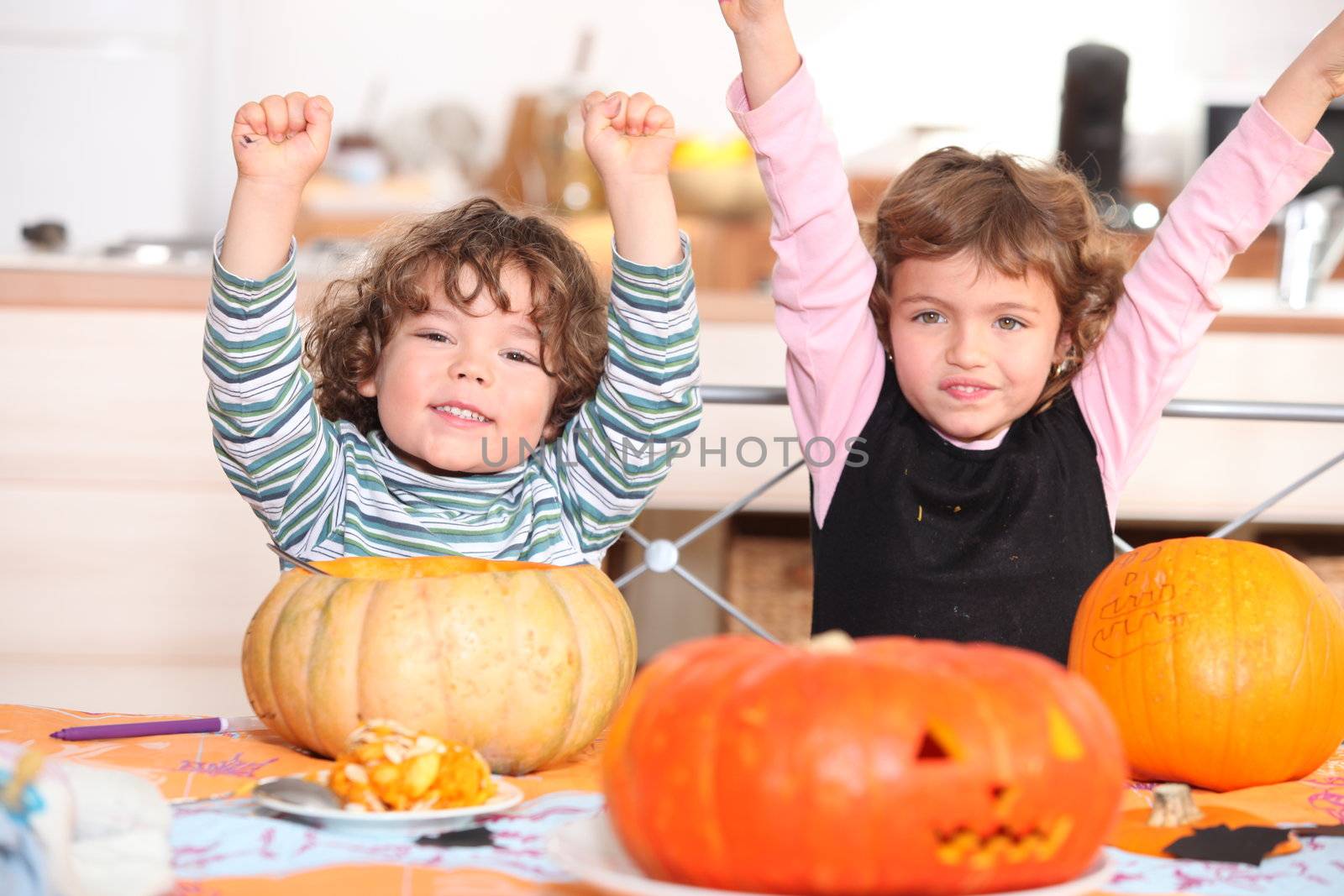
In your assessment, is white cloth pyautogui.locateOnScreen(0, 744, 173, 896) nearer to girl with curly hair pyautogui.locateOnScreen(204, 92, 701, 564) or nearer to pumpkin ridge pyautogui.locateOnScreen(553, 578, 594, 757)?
pumpkin ridge pyautogui.locateOnScreen(553, 578, 594, 757)

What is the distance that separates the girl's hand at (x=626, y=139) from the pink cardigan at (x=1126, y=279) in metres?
0.11

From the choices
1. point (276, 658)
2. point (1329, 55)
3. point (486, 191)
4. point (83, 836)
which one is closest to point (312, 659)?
point (276, 658)

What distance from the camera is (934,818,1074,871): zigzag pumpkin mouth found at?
48 centimetres

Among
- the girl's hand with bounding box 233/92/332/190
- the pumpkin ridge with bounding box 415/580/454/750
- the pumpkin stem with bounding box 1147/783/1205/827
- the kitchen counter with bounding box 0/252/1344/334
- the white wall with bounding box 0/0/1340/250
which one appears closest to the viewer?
the pumpkin stem with bounding box 1147/783/1205/827

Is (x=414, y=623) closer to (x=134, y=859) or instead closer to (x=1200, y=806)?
(x=134, y=859)

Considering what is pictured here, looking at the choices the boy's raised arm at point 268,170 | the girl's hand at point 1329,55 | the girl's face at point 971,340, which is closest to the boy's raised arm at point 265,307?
the boy's raised arm at point 268,170

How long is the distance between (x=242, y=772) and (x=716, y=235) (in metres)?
1.98

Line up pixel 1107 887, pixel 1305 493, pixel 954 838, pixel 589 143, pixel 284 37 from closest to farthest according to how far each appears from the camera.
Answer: pixel 954 838 → pixel 1107 887 → pixel 589 143 → pixel 1305 493 → pixel 284 37

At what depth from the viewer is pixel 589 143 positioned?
1.01 m

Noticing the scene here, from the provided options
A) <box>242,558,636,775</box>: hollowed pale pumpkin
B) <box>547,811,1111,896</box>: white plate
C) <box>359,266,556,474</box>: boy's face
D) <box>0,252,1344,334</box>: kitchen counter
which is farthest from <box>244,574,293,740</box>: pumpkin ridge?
<box>0,252,1344,334</box>: kitchen counter

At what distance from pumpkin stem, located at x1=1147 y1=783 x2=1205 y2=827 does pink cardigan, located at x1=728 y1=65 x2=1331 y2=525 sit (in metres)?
0.55

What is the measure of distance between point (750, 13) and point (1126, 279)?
1.46 ft

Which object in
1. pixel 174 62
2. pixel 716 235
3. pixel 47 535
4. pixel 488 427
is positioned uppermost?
pixel 174 62

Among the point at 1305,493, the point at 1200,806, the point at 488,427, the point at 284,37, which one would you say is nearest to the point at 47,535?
the point at 488,427
